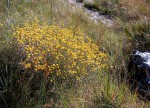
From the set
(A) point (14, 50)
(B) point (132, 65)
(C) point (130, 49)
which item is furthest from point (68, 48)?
Answer: (C) point (130, 49)

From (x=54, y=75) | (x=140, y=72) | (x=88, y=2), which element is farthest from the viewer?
(x=88, y=2)

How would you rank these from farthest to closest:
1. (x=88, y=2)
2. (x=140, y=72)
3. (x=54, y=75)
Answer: (x=88, y=2) → (x=140, y=72) → (x=54, y=75)

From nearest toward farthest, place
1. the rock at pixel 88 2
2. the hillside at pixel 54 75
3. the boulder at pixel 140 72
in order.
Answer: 1. the hillside at pixel 54 75
2. the boulder at pixel 140 72
3. the rock at pixel 88 2

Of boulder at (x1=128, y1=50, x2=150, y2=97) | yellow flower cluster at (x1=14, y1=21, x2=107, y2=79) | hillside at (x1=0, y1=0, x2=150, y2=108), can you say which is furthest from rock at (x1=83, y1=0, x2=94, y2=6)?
yellow flower cluster at (x1=14, y1=21, x2=107, y2=79)

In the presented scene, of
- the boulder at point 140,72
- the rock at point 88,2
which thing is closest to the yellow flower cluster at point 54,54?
the boulder at point 140,72

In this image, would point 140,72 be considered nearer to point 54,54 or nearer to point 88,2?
point 54,54

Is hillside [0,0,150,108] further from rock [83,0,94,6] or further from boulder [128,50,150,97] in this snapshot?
rock [83,0,94,6]

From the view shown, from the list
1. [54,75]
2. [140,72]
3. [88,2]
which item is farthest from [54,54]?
[88,2]

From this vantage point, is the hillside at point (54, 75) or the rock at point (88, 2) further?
the rock at point (88, 2)

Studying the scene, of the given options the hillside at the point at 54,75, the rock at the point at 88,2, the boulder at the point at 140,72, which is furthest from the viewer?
the rock at the point at 88,2

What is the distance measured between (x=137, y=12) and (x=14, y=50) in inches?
191

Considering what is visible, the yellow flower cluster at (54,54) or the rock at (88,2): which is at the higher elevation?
the yellow flower cluster at (54,54)

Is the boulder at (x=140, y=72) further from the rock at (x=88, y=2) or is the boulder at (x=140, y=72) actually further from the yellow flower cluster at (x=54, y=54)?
the rock at (x=88, y=2)

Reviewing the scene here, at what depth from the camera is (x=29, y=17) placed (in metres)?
5.63
